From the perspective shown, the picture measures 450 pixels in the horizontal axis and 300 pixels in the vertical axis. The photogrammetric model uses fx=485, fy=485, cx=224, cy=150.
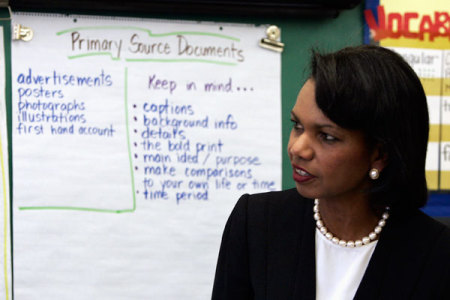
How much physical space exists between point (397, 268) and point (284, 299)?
7.8 inches

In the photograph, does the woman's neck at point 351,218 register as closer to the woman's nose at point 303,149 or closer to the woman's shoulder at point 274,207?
the woman's shoulder at point 274,207

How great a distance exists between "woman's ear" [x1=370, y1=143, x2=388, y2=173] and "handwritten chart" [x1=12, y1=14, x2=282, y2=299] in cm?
58

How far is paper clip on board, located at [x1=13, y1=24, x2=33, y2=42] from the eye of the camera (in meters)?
1.26

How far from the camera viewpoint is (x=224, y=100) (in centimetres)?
137

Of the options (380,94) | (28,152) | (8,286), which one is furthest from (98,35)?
(380,94)

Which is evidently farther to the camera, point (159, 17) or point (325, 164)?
point (159, 17)

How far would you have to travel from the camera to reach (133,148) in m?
1.33

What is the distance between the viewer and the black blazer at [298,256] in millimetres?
806

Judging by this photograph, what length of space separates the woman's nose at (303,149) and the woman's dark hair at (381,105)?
0.05 metres

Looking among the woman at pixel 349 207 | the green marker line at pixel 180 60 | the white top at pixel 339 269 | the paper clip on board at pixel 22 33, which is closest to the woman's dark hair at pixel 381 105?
the woman at pixel 349 207

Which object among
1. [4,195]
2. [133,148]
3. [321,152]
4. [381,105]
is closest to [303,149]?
[321,152]

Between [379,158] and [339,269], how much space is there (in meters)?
0.21

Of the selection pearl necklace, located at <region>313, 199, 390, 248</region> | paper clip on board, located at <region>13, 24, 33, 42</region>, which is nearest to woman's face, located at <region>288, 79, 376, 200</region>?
pearl necklace, located at <region>313, 199, 390, 248</region>

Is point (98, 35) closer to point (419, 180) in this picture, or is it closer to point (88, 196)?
point (88, 196)
